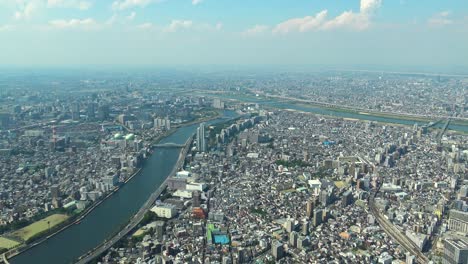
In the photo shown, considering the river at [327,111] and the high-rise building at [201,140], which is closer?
the high-rise building at [201,140]

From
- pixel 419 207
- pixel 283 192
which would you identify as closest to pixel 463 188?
pixel 419 207

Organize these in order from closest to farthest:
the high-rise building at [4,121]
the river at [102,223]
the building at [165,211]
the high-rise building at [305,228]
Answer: the river at [102,223] → the high-rise building at [305,228] → the building at [165,211] → the high-rise building at [4,121]

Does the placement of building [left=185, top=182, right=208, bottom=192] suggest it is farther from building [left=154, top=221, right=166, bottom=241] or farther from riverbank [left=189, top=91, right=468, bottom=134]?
riverbank [left=189, top=91, right=468, bottom=134]

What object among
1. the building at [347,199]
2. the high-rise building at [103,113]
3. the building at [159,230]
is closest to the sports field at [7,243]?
the building at [159,230]

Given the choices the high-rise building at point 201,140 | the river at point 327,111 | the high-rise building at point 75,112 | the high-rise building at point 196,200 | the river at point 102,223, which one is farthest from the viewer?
the high-rise building at point 75,112

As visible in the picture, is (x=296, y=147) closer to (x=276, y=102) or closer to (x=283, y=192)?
(x=283, y=192)

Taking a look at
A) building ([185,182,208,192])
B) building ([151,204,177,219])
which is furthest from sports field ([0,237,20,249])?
building ([185,182,208,192])

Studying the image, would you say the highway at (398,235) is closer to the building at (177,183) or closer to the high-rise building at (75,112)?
the building at (177,183)
